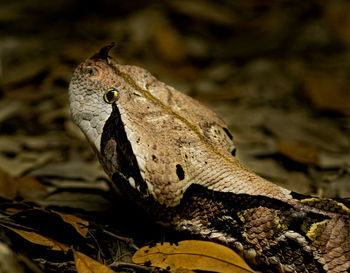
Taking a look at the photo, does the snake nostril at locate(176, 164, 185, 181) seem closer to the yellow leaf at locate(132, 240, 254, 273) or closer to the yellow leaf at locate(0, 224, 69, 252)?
the yellow leaf at locate(132, 240, 254, 273)

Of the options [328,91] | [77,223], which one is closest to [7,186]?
[77,223]

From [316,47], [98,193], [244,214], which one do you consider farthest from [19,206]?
[316,47]

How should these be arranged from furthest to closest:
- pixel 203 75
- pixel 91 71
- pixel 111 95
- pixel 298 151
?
pixel 203 75
pixel 298 151
pixel 91 71
pixel 111 95

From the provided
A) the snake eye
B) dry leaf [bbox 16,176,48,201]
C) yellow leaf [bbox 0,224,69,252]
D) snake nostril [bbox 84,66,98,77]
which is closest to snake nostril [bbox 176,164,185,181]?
the snake eye

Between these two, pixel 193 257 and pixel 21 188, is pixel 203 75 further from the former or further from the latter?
pixel 193 257

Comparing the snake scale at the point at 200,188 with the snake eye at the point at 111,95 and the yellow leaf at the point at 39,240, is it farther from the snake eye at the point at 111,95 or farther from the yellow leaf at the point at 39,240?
the yellow leaf at the point at 39,240

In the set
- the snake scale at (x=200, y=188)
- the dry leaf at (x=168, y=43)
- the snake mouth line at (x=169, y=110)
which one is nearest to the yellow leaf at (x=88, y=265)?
the snake scale at (x=200, y=188)

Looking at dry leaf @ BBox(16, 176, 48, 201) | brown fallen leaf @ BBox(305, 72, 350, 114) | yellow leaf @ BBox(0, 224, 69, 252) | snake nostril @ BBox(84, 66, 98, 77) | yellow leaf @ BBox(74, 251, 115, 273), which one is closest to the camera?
yellow leaf @ BBox(74, 251, 115, 273)
